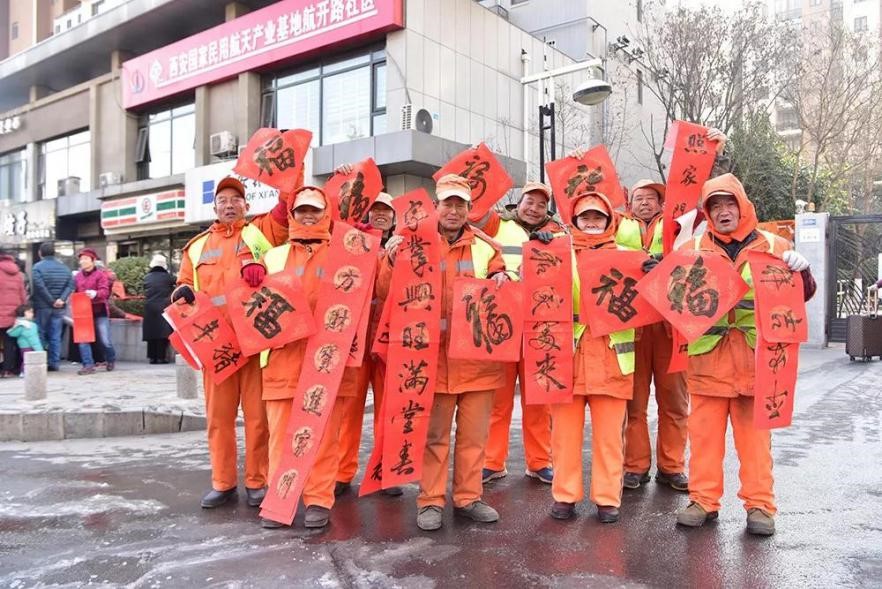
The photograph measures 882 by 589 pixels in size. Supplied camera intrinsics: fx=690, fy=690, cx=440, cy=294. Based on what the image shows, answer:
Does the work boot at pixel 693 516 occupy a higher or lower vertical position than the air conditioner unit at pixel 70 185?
lower

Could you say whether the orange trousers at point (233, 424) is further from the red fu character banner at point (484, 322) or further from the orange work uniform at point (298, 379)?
the red fu character banner at point (484, 322)

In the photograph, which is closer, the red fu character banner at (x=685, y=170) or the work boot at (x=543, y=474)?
the red fu character banner at (x=685, y=170)

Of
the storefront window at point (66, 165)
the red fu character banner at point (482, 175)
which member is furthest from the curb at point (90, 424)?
the storefront window at point (66, 165)

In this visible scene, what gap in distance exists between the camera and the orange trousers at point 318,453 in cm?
400

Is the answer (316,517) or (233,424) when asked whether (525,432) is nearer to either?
(316,517)

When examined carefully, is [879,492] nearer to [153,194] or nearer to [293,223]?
[293,223]

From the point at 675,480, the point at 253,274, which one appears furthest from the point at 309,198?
the point at 675,480

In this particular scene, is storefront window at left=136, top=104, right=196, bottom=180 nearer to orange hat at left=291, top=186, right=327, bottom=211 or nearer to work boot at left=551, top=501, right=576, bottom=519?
orange hat at left=291, top=186, right=327, bottom=211

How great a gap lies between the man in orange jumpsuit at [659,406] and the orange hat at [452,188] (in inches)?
48.3

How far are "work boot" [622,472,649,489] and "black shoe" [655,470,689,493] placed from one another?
123 millimetres

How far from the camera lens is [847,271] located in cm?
1877

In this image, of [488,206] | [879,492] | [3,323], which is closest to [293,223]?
[488,206]

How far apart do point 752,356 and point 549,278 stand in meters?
1.20

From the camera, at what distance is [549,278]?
162 inches
